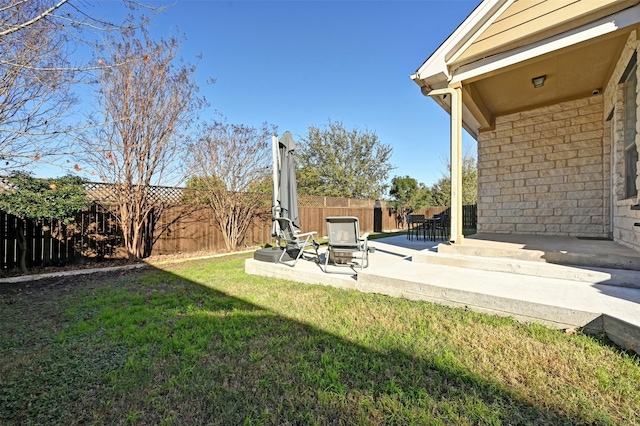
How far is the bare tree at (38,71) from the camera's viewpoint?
248 cm

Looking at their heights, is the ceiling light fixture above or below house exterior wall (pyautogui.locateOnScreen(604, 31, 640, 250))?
above

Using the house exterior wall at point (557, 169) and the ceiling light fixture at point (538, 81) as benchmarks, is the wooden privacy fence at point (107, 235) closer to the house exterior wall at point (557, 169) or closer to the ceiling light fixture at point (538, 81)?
the house exterior wall at point (557, 169)

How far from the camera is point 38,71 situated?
324 cm

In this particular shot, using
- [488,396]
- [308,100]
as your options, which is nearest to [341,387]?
[488,396]

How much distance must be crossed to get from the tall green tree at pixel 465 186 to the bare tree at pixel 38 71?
62.3ft

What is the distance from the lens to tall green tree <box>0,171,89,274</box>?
4.80 m

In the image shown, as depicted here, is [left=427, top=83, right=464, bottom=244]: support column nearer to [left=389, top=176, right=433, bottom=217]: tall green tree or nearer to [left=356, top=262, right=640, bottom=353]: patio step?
[left=356, top=262, right=640, bottom=353]: patio step

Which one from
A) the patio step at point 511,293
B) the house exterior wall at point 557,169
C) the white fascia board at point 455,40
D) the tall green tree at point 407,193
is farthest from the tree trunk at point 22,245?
the tall green tree at point 407,193

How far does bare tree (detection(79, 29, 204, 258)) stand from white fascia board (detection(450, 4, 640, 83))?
6267 mm

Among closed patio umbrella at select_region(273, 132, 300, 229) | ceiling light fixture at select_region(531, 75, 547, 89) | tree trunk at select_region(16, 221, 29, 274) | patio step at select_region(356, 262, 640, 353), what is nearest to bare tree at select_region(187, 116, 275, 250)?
tree trunk at select_region(16, 221, 29, 274)

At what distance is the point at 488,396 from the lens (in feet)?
5.59

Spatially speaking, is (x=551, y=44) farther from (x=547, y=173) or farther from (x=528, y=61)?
(x=547, y=173)

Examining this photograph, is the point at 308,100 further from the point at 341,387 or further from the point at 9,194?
the point at 341,387

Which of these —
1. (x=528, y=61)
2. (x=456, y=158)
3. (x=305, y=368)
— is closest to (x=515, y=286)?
(x=456, y=158)
